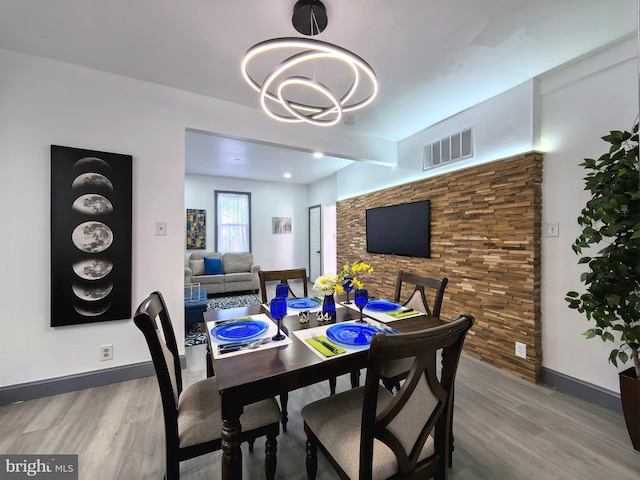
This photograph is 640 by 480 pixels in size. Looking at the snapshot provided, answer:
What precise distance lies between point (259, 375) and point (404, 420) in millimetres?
557

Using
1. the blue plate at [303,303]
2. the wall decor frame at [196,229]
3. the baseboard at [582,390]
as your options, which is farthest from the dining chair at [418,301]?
the wall decor frame at [196,229]

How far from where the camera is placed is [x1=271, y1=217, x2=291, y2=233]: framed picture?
6.99m

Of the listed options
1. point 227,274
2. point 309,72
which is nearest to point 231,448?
point 309,72

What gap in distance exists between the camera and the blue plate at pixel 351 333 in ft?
4.20

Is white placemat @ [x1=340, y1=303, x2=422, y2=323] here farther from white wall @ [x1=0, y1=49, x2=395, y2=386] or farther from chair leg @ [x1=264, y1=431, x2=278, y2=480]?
white wall @ [x1=0, y1=49, x2=395, y2=386]

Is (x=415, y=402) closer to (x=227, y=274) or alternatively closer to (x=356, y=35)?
(x=356, y=35)

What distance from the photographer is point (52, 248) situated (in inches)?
80.3

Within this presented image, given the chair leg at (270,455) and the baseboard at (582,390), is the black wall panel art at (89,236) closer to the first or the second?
the chair leg at (270,455)

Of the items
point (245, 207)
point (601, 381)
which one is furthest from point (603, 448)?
point (245, 207)

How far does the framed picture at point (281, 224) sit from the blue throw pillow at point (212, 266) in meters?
1.80

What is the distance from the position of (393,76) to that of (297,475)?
2.90 m

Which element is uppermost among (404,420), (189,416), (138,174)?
(138,174)

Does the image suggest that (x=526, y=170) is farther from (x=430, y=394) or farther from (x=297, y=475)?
(x=297, y=475)

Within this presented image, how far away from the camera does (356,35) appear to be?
1.79 meters
